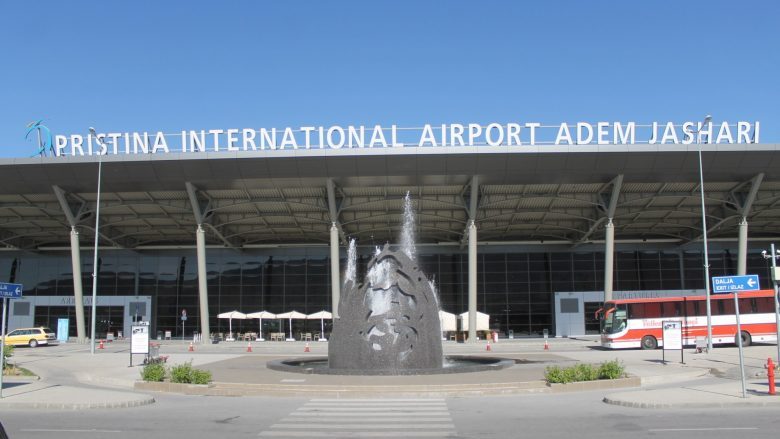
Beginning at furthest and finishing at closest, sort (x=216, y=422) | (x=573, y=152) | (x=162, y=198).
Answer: (x=162, y=198), (x=573, y=152), (x=216, y=422)

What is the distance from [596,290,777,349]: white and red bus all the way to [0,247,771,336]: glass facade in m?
27.1

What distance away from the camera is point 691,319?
4025 centimetres

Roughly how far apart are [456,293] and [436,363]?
1784 inches

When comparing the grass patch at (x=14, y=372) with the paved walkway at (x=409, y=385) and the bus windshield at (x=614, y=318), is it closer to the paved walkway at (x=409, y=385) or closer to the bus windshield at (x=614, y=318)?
the paved walkway at (x=409, y=385)

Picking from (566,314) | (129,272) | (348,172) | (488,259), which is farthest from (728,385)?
(129,272)

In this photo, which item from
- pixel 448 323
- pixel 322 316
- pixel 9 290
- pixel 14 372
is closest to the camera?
pixel 9 290

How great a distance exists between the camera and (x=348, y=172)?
4672cm

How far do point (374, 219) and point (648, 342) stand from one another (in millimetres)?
26527

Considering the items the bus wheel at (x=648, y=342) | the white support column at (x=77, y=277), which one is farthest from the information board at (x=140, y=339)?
the white support column at (x=77, y=277)

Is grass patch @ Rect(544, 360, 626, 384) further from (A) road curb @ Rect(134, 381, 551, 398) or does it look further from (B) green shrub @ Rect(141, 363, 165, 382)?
(B) green shrub @ Rect(141, 363, 165, 382)

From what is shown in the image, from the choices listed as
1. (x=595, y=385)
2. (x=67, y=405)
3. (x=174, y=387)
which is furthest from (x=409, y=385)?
(x=67, y=405)

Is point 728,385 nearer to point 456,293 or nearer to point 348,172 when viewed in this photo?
point 348,172

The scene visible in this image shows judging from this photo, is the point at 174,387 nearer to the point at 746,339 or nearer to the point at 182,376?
the point at 182,376

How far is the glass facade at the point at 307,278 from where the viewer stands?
67.8 meters
